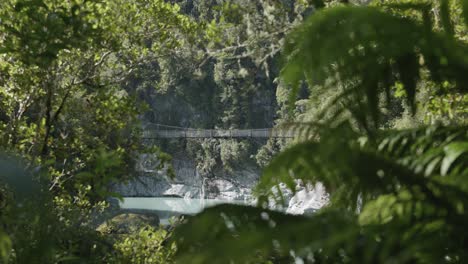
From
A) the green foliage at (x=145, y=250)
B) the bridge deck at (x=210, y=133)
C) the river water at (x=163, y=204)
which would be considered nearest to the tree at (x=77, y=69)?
the green foliage at (x=145, y=250)

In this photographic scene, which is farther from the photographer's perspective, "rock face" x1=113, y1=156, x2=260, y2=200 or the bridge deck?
the bridge deck

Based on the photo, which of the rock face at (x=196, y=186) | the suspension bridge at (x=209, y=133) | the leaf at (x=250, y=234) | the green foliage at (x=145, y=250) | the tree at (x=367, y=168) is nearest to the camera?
the leaf at (x=250, y=234)

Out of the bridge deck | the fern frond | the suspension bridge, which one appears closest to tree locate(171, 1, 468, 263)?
the fern frond

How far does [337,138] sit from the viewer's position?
0.74 m

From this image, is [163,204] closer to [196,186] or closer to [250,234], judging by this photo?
[196,186]

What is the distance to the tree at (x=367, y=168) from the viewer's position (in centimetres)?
67

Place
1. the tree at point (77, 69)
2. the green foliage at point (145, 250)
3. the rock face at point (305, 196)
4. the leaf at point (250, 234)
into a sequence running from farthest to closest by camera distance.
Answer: the green foliage at point (145, 250) → the tree at point (77, 69) → the rock face at point (305, 196) → the leaf at point (250, 234)

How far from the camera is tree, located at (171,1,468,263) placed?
2.19 feet

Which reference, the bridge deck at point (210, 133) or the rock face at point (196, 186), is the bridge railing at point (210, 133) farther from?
the rock face at point (196, 186)

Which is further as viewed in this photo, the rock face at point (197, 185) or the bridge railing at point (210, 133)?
the bridge railing at point (210, 133)

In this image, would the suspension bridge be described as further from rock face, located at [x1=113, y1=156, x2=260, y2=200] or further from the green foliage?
the green foliage

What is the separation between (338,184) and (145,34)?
8.43 ft

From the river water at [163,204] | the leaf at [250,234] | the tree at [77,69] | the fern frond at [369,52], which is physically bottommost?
the river water at [163,204]

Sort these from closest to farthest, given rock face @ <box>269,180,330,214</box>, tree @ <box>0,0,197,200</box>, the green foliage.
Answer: rock face @ <box>269,180,330,214</box>
tree @ <box>0,0,197,200</box>
the green foliage
